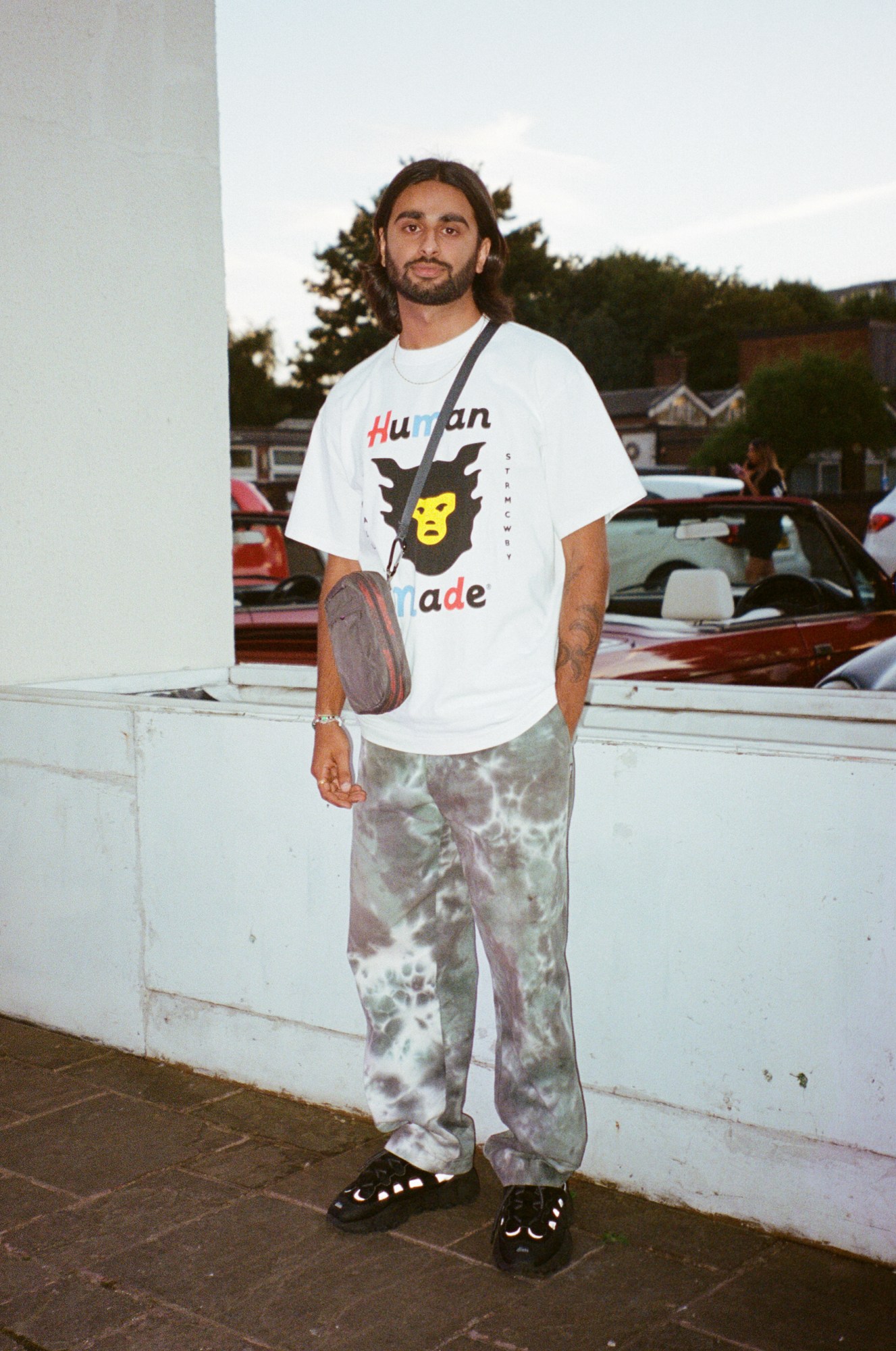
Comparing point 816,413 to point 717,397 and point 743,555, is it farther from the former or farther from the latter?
point 743,555

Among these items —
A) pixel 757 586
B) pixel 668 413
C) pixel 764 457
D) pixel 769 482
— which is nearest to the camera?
pixel 757 586

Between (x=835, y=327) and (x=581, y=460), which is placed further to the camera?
(x=835, y=327)

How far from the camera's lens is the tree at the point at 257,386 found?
283 feet

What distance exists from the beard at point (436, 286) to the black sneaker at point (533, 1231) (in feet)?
6.09

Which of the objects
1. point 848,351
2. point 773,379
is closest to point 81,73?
point 773,379

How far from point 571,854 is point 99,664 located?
224cm

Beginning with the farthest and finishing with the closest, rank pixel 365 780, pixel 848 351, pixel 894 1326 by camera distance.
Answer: pixel 848 351 → pixel 365 780 → pixel 894 1326

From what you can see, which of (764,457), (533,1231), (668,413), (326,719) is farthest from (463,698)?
(668,413)

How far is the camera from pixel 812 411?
4544 centimetres

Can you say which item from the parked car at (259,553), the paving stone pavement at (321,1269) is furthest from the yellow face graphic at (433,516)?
the parked car at (259,553)

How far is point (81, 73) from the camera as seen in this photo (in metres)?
4.58

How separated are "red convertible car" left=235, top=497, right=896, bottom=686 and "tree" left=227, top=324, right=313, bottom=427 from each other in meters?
72.6

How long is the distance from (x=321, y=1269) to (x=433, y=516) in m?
1.57

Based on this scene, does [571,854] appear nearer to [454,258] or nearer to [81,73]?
[454,258]
